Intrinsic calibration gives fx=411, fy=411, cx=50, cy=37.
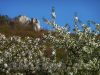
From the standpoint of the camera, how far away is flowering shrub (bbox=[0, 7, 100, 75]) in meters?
14.4

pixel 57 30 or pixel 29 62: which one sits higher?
pixel 57 30

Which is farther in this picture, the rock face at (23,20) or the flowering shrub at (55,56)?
the rock face at (23,20)

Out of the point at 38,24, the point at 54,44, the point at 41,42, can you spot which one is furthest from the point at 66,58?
the point at 38,24

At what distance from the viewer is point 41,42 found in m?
17.6

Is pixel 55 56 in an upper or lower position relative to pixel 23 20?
lower

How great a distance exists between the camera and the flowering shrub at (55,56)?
14.4 metres

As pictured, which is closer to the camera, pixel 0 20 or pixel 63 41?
pixel 63 41

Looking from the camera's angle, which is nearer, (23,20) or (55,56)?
(55,56)

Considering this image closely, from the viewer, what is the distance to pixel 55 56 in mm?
15820

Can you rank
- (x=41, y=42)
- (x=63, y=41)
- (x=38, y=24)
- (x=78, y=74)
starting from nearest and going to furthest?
(x=78, y=74) < (x=63, y=41) < (x=41, y=42) < (x=38, y=24)

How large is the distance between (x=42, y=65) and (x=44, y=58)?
50 cm

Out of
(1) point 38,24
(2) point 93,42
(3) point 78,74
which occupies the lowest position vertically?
(3) point 78,74

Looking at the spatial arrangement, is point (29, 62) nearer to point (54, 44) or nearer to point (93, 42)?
point (54, 44)

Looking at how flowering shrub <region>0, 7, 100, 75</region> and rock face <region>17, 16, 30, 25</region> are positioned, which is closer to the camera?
flowering shrub <region>0, 7, 100, 75</region>
